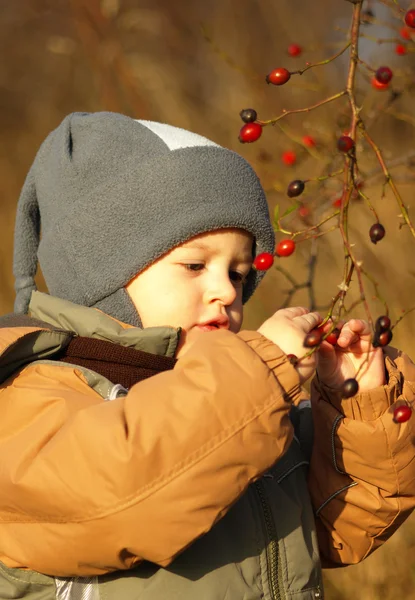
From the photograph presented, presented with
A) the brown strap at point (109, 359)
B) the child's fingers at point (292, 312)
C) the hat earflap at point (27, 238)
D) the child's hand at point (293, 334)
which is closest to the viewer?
the child's hand at point (293, 334)

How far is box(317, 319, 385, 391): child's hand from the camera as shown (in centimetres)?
187

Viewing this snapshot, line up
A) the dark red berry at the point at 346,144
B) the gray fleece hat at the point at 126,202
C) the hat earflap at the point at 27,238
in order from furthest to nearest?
the hat earflap at the point at 27,238 → the gray fleece hat at the point at 126,202 → the dark red berry at the point at 346,144

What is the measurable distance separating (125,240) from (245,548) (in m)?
0.79

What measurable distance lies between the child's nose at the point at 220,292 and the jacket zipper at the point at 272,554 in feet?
1.48

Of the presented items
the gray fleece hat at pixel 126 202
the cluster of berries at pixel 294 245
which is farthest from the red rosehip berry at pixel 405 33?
the cluster of berries at pixel 294 245

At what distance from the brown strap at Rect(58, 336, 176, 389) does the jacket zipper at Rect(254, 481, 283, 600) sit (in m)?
0.39

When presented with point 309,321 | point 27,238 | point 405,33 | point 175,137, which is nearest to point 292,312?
point 309,321

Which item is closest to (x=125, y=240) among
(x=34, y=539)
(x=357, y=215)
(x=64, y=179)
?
(x=64, y=179)

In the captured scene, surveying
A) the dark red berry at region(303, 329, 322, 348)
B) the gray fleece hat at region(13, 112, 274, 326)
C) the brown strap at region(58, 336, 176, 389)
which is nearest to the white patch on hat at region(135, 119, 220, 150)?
the gray fleece hat at region(13, 112, 274, 326)

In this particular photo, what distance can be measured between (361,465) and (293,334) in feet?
1.58

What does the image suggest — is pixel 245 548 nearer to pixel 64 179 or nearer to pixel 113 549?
pixel 113 549

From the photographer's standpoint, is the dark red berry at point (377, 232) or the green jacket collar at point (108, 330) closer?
the dark red berry at point (377, 232)

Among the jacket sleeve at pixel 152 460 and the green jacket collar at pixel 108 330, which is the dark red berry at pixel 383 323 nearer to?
the jacket sleeve at pixel 152 460

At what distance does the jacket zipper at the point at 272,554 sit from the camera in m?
1.82
